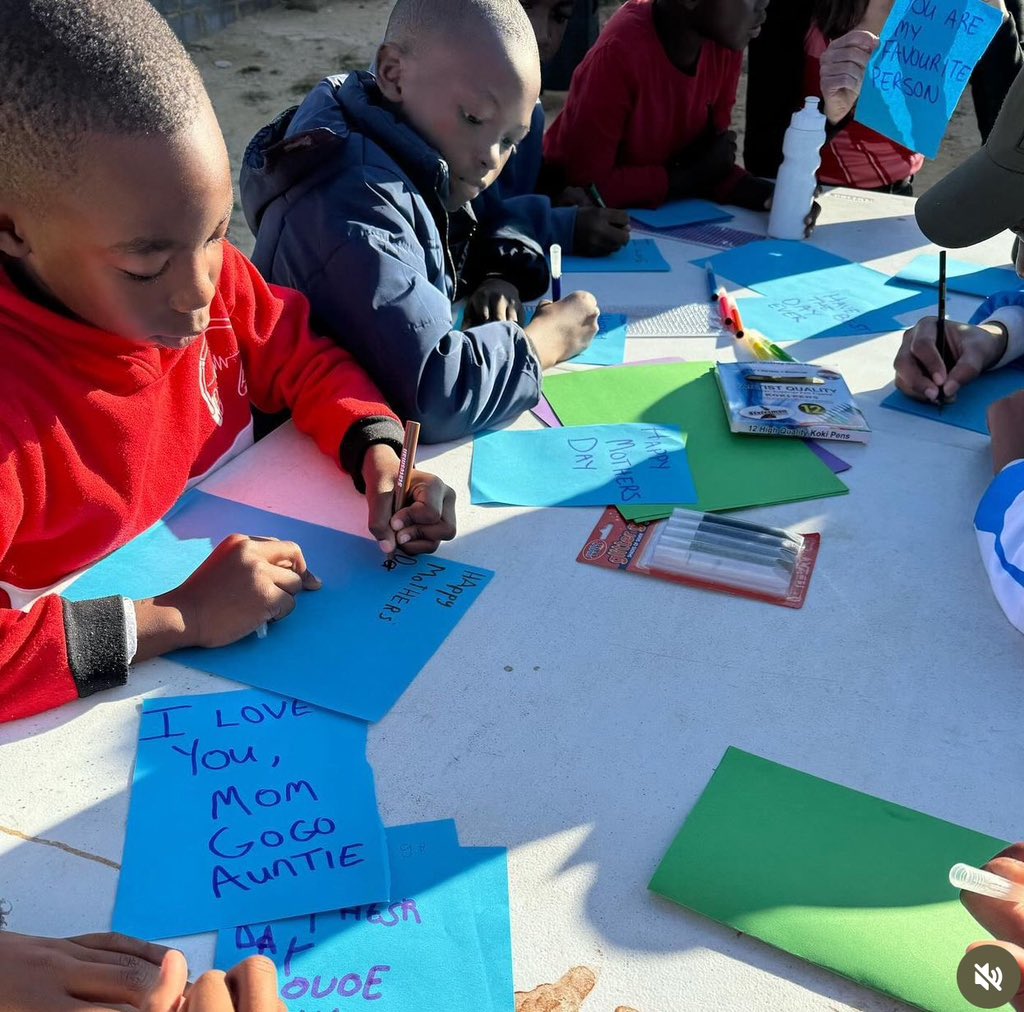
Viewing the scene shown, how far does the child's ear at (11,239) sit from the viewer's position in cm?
75

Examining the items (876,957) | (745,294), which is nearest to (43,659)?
(876,957)

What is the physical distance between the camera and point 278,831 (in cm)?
67

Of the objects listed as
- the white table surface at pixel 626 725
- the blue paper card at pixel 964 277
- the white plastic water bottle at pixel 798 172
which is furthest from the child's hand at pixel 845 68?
the white table surface at pixel 626 725

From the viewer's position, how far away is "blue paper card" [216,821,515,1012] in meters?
0.57

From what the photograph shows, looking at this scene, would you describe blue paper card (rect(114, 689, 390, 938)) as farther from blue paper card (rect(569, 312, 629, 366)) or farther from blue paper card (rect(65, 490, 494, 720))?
blue paper card (rect(569, 312, 629, 366))

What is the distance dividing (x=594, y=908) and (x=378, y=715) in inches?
8.7

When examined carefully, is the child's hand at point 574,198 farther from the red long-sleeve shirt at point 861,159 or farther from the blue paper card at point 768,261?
the red long-sleeve shirt at point 861,159

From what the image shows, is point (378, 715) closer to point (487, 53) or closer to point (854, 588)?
point (854, 588)

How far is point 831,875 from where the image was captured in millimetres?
647

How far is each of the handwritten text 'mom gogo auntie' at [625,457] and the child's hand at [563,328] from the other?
0.20 m

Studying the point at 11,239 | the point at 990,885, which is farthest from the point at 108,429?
the point at 990,885

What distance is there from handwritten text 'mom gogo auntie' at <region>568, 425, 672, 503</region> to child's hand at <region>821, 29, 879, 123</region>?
1.01 m

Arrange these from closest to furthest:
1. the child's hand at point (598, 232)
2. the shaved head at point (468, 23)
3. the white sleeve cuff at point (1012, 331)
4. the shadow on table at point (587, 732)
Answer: the shadow on table at point (587, 732)
the shaved head at point (468, 23)
the white sleeve cuff at point (1012, 331)
the child's hand at point (598, 232)

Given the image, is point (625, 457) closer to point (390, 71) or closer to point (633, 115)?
point (390, 71)
